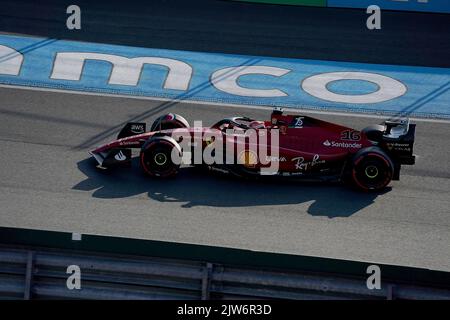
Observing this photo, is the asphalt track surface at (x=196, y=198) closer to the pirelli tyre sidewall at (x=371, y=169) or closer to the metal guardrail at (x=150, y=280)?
the pirelli tyre sidewall at (x=371, y=169)

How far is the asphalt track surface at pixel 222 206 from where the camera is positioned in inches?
448

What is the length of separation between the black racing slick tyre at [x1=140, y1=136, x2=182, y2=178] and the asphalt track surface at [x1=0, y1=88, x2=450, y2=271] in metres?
0.16

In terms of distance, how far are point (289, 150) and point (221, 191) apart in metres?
1.22

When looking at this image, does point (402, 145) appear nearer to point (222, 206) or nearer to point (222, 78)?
point (222, 206)

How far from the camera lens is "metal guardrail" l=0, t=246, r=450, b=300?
9.01 meters

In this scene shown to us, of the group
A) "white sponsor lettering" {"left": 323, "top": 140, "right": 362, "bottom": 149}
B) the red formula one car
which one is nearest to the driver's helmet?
the red formula one car

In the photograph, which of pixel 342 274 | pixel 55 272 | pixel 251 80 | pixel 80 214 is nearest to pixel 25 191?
pixel 80 214

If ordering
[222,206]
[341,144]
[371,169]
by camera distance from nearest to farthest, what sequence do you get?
[222,206] < [371,169] < [341,144]

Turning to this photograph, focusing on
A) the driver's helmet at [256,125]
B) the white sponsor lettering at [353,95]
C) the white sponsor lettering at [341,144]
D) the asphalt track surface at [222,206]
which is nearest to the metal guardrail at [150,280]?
the asphalt track surface at [222,206]

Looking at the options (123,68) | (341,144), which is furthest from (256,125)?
(123,68)

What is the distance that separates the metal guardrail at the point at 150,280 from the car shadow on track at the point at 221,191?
10.6 feet

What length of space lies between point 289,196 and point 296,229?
1.18 metres

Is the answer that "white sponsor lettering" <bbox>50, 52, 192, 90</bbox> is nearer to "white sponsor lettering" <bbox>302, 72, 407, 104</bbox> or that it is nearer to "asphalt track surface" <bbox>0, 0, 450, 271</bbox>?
"asphalt track surface" <bbox>0, 0, 450, 271</bbox>

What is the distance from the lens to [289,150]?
13.1 meters
